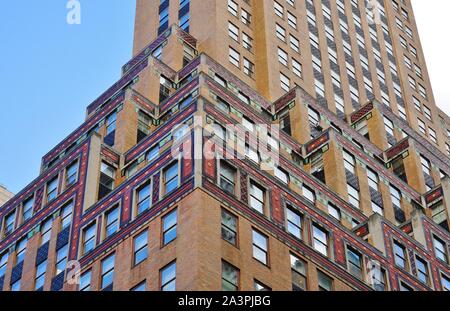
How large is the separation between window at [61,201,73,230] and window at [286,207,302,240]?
1558cm

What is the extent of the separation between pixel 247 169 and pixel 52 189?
62.9ft

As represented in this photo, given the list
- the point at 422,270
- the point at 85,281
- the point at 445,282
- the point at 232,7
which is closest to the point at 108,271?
the point at 85,281

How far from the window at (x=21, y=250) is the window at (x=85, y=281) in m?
11.7

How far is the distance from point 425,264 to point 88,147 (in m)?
24.4

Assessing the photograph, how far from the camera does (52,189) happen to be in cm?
7375

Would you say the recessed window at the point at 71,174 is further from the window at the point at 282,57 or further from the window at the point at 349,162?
the window at the point at 282,57

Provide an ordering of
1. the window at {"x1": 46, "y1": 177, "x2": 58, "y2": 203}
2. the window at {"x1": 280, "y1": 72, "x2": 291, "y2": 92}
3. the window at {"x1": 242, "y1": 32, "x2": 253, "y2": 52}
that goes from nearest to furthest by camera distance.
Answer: the window at {"x1": 46, "y1": 177, "x2": 58, "y2": 203}, the window at {"x1": 280, "y1": 72, "x2": 291, "y2": 92}, the window at {"x1": 242, "y1": 32, "x2": 253, "y2": 52}

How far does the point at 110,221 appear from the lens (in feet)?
204

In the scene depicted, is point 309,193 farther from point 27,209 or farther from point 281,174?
point 27,209

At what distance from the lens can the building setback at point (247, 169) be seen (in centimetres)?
5631

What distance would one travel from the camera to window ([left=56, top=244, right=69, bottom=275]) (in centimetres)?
6581

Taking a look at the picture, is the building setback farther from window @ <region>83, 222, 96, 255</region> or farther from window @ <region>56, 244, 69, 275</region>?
window @ <region>83, 222, 96, 255</region>

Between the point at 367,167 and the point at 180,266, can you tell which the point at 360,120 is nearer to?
the point at 367,167

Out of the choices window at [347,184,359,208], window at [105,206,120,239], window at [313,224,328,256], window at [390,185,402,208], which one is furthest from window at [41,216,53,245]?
window at [390,185,402,208]
